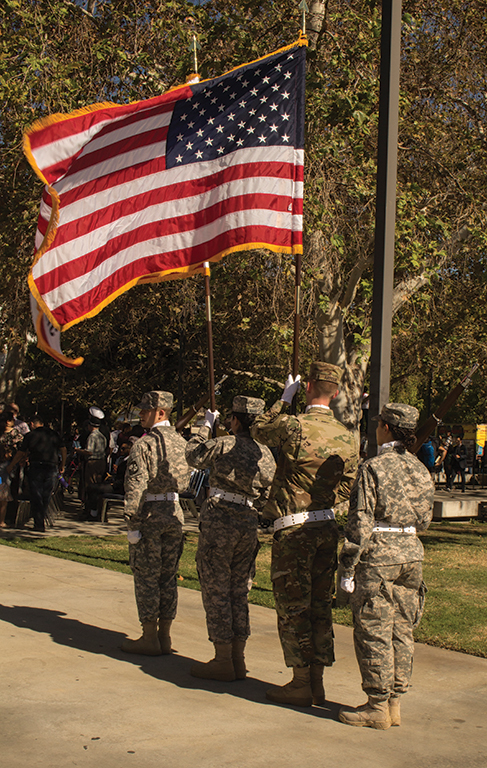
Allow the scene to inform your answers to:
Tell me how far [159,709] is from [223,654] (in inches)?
28.3

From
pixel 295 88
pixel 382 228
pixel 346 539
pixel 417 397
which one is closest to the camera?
pixel 346 539

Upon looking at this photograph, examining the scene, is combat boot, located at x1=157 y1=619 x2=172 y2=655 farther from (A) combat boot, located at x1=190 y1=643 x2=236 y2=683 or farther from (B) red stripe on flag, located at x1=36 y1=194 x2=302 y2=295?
(B) red stripe on flag, located at x1=36 y1=194 x2=302 y2=295

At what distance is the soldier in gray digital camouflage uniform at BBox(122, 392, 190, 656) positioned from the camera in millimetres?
6215

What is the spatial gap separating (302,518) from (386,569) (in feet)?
2.11

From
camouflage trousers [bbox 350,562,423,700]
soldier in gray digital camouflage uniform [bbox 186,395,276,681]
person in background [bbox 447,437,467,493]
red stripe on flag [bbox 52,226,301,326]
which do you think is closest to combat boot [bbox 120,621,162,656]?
soldier in gray digital camouflage uniform [bbox 186,395,276,681]

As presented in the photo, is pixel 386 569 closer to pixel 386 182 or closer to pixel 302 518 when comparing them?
pixel 302 518

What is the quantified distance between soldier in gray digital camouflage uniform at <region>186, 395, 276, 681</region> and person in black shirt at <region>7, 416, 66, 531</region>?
7.55m

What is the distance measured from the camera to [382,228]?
22.0ft

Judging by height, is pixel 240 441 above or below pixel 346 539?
above

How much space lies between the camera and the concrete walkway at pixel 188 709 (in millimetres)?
4387

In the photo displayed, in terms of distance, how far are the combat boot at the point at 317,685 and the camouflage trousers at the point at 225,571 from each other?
0.65 meters

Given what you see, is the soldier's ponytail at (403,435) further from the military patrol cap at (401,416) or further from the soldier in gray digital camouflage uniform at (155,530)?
the soldier in gray digital camouflage uniform at (155,530)

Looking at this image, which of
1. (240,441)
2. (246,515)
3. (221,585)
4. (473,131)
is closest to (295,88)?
(240,441)

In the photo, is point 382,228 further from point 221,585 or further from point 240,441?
point 221,585
